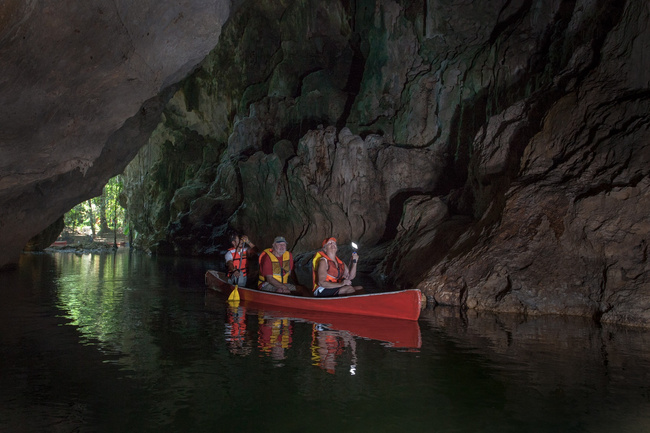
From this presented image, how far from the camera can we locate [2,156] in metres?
9.24

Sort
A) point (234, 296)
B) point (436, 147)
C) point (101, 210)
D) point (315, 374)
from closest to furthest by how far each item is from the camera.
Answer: point (315, 374) < point (234, 296) < point (436, 147) < point (101, 210)

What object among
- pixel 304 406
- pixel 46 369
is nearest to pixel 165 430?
pixel 304 406

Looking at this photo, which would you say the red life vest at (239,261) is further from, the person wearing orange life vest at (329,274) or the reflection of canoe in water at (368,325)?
the person wearing orange life vest at (329,274)

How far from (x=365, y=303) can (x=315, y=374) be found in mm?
3719

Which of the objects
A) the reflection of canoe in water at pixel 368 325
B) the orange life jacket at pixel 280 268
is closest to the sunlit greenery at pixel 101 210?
the orange life jacket at pixel 280 268

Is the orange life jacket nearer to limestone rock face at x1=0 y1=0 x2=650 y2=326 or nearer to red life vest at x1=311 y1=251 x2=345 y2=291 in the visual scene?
red life vest at x1=311 y1=251 x2=345 y2=291

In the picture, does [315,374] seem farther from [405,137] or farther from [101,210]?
[101,210]

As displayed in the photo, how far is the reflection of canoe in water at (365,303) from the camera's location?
8664mm

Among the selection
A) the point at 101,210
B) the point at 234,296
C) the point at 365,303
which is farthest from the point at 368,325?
the point at 101,210

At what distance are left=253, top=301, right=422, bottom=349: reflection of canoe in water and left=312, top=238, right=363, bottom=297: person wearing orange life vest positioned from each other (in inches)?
22.6

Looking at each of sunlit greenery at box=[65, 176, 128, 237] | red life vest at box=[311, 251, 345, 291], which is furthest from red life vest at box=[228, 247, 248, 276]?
sunlit greenery at box=[65, 176, 128, 237]

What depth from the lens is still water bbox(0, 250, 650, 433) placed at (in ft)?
13.5

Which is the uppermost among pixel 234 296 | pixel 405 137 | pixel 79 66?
pixel 405 137

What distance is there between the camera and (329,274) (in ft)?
33.4
